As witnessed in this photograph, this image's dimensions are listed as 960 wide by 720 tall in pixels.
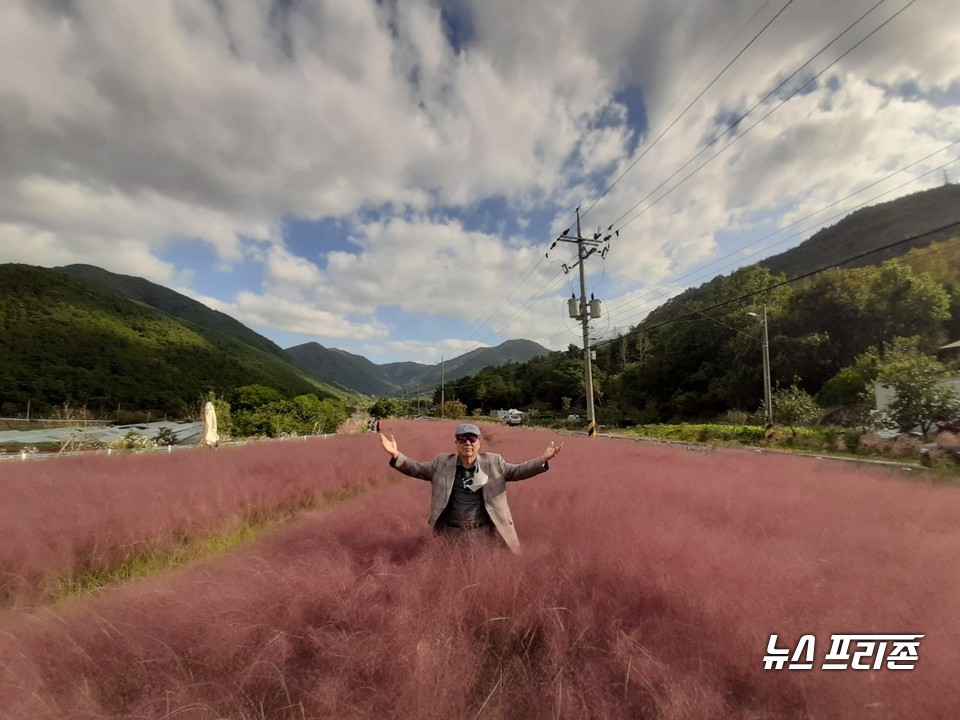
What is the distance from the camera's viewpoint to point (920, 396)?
14.3 metres

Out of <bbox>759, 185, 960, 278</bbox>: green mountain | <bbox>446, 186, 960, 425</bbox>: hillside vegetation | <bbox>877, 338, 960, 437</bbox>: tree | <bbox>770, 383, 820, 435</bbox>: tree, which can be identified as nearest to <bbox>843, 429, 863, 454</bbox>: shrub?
<bbox>877, 338, 960, 437</bbox>: tree

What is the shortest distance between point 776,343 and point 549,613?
138 feet

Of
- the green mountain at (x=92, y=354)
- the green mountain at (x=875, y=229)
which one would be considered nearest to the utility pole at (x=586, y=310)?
the green mountain at (x=92, y=354)

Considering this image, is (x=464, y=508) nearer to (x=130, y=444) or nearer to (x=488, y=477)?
(x=488, y=477)

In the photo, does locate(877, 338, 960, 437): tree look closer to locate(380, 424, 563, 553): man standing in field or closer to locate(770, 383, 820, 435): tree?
locate(770, 383, 820, 435): tree

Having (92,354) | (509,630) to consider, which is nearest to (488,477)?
(509,630)

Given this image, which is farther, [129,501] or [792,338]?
[792,338]

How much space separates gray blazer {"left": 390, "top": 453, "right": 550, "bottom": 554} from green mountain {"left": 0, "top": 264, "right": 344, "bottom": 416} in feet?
138

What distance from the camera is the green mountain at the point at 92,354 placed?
41.7 meters

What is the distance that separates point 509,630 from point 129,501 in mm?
5294

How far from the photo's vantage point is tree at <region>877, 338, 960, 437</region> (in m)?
14.1

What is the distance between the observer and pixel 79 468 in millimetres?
7273

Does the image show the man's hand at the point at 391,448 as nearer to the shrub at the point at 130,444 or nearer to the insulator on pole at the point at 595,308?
the shrub at the point at 130,444

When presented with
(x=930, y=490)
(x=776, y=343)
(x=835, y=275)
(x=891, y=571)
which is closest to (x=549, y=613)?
(x=891, y=571)
